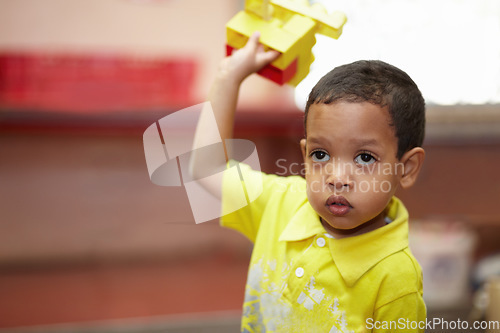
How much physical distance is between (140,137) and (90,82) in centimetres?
25

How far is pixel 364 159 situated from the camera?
41cm

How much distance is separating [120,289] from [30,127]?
601mm

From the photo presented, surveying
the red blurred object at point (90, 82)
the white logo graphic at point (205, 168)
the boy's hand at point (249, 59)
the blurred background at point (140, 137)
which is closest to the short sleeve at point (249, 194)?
the white logo graphic at point (205, 168)

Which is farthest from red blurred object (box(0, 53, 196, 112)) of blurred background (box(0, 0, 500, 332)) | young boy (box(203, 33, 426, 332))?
young boy (box(203, 33, 426, 332))

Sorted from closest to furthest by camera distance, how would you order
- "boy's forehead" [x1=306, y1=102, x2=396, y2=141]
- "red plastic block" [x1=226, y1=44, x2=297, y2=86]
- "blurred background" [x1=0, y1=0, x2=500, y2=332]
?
"boy's forehead" [x1=306, y1=102, x2=396, y2=141], "red plastic block" [x1=226, y1=44, x2=297, y2=86], "blurred background" [x1=0, y1=0, x2=500, y2=332]

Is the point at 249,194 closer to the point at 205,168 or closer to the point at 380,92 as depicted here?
the point at 205,168

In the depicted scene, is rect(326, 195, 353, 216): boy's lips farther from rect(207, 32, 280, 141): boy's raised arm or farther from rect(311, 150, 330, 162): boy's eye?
rect(207, 32, 280, 141): boy's raised arm

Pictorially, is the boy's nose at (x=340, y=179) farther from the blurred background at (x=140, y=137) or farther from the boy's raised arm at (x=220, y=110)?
the blurred background at (x=140, y=137)

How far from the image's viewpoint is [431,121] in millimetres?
1597

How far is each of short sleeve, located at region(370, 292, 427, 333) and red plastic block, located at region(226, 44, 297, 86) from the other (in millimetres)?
247

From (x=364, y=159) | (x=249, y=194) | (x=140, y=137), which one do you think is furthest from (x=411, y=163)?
(x=140, y=137)

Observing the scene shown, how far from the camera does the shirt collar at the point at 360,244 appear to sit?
444 mm

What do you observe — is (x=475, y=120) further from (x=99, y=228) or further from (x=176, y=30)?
(x=99, y=228)

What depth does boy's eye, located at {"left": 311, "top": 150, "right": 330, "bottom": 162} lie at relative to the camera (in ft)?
1.38
